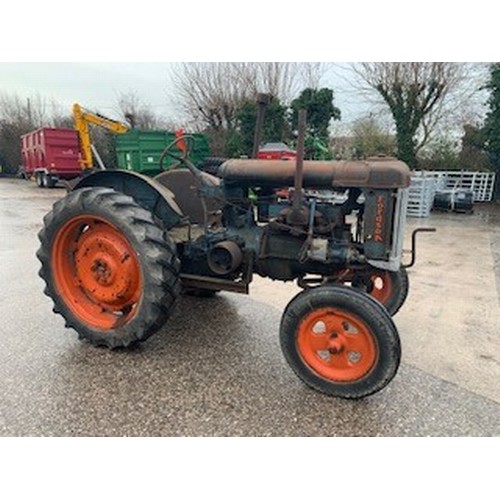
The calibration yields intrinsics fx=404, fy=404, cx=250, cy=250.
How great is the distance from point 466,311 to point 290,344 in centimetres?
222

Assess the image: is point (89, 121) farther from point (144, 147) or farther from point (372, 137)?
point (372, 137)

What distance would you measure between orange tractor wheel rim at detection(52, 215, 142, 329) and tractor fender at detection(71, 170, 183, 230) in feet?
1.19

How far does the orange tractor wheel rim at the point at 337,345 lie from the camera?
7.15 feet

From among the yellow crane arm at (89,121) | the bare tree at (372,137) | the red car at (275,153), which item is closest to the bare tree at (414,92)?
the bare tree at (372,137)

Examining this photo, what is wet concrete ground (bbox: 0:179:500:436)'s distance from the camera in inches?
80.7

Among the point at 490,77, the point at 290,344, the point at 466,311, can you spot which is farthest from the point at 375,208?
the point at 490,77

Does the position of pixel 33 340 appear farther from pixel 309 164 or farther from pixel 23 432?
pixel 309 164

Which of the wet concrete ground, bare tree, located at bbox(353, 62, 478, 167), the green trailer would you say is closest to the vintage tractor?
the wet concrete ground

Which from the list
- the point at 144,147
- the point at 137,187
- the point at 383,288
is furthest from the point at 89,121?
the point at 383,288

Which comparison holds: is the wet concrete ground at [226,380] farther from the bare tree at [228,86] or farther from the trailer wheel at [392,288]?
the bare tree at [228,86]

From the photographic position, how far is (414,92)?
13.2 m

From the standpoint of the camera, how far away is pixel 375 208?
7.77ft

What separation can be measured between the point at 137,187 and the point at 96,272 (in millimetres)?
683

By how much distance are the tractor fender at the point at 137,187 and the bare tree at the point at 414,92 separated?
40.2ft
